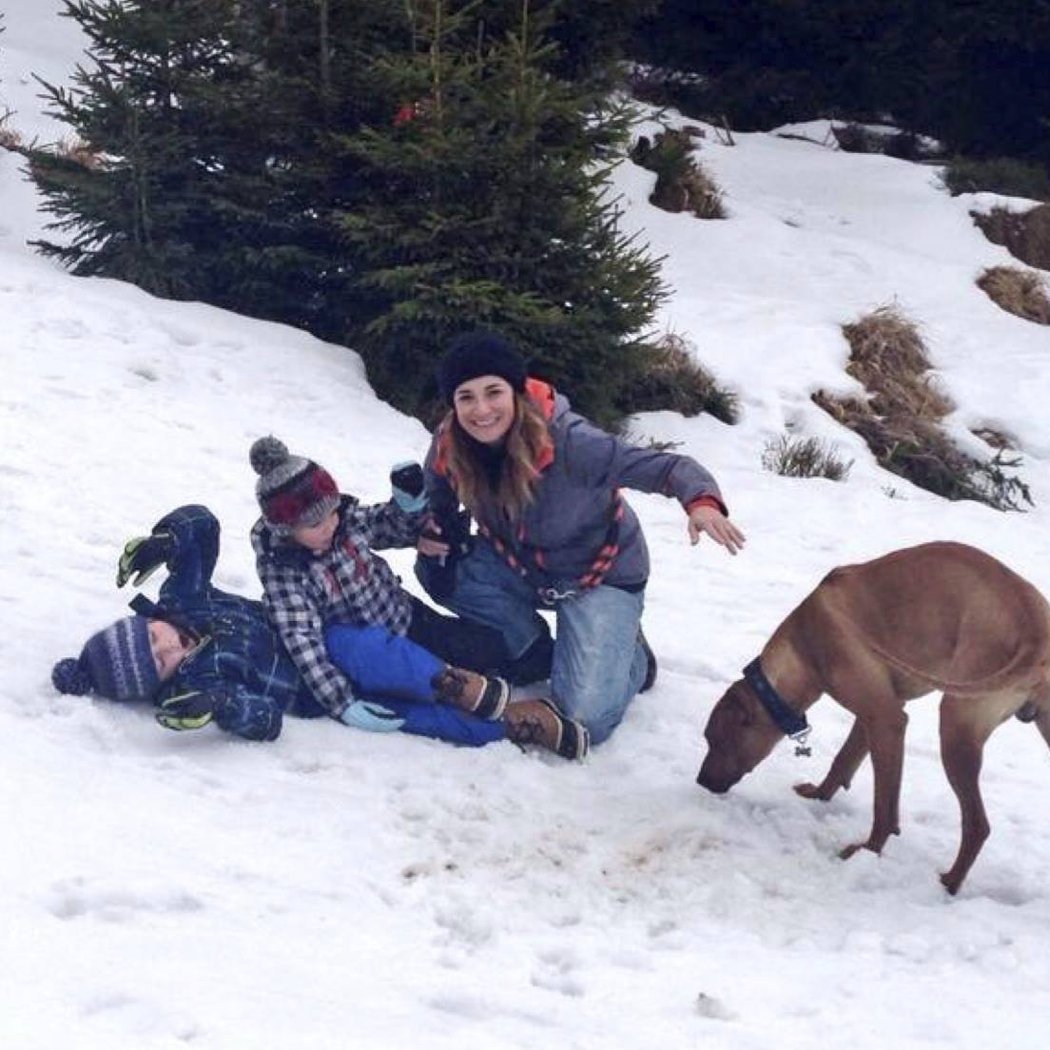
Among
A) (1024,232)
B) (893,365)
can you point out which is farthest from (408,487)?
(1024,232)

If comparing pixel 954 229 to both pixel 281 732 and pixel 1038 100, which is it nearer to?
pixel 1038 100

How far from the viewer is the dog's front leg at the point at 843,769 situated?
4.34m

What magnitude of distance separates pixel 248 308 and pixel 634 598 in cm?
550

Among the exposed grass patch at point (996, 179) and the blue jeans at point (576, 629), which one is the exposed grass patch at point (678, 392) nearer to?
the blue jeans at point (576, 629)

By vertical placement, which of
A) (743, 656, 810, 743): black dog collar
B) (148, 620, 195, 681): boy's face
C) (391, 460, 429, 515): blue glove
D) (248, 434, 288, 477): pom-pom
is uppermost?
(248, 434, 288, 477): pom-pom

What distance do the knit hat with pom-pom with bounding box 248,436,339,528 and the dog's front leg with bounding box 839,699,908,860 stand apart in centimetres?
175

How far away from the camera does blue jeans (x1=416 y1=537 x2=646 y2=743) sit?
4.77 metres

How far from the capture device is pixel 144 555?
443 centimetres

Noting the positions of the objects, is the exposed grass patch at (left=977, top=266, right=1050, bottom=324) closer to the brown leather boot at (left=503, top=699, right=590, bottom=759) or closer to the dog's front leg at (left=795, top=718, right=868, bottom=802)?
the dog's front leg at (left=795, top=718, right=868, bottom=802)

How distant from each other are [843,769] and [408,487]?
1657 millimetres

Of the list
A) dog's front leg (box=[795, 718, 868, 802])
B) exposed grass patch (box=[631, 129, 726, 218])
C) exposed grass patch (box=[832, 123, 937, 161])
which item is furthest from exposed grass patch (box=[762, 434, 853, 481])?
exposed grass patch (box=[832, 123, 937, 161])

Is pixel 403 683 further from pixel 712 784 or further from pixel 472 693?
pixel 712 784

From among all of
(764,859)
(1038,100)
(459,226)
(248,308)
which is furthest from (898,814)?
(1038,100)

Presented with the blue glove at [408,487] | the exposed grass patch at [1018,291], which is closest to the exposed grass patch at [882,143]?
the exposed grass patch at [1018,291]
